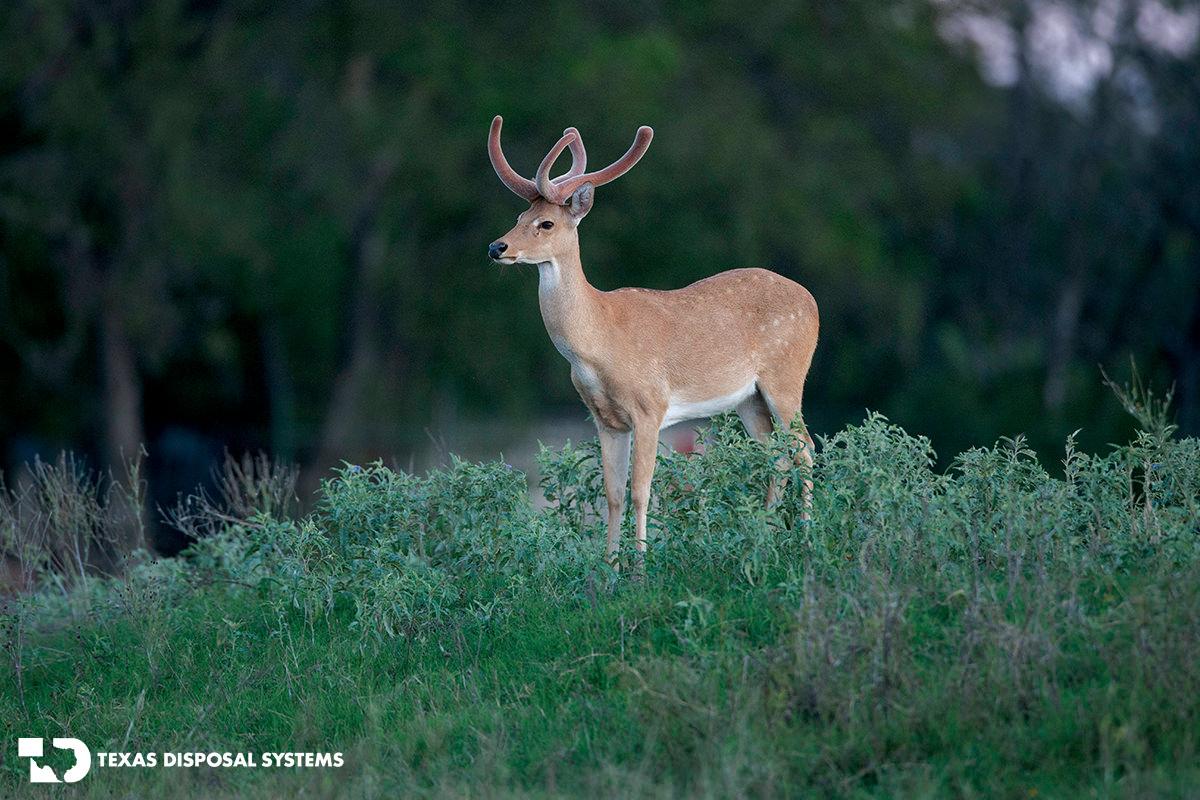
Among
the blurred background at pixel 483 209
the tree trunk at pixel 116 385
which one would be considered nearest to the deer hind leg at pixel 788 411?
the blurred background at pixel 483 209

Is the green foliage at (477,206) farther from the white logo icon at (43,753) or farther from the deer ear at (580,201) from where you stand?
the white logo icon at (43,753)

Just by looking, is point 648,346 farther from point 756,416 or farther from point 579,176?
point 756,416

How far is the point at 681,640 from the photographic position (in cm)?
711

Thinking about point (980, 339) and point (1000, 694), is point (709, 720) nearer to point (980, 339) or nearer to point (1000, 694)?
Result: point (1000, 694)

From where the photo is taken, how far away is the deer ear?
9000 millimetres

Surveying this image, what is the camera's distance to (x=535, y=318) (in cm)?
2823

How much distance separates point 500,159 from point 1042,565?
3.99 meters

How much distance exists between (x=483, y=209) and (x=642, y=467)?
19.6 metres

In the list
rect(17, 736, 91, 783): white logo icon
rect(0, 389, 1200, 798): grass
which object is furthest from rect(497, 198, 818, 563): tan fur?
rect(17, 736, 91, 783): white logo icon

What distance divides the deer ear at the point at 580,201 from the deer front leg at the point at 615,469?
1195mm

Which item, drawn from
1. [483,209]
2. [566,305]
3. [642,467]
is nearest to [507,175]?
[566,305]

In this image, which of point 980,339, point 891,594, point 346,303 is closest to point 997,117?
point 980,339

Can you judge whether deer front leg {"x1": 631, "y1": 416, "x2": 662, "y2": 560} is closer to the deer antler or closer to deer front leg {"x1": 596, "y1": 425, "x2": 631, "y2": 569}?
deer front leg {"x1": 596, "y1": 425, "x2": 631, "y2": 569}

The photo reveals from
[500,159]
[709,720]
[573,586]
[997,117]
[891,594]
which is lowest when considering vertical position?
[709,720]
